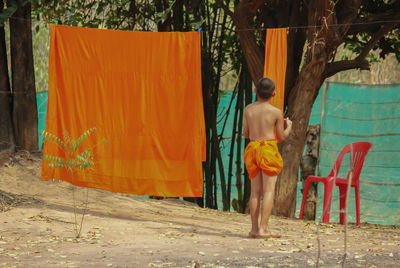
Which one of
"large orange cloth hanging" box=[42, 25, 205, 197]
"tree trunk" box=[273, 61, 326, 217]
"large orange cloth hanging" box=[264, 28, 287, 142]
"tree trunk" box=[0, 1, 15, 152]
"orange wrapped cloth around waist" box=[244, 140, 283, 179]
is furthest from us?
"tree trunk" box=[0, 1, 15, 152]

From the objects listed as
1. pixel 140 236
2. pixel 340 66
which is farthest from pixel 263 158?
pixel 340 66

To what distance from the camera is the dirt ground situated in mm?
3945

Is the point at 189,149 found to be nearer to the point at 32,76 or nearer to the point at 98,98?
the point at 98,98

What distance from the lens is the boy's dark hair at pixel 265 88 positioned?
481 centimetres

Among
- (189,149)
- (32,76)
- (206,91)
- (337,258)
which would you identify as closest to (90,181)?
(189,149)

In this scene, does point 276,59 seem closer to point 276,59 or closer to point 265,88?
point 276,59

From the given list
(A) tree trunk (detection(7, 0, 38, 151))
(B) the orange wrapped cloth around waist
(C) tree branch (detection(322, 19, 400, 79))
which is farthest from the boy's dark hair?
(A) tree trunk (detection(7, 0, 38, 151))

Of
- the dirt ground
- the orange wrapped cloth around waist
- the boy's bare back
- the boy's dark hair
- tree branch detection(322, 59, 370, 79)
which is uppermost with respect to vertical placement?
tree branch detection(322, 59, 370, 79)

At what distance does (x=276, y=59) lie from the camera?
5.95 metres

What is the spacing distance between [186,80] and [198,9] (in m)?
1.95

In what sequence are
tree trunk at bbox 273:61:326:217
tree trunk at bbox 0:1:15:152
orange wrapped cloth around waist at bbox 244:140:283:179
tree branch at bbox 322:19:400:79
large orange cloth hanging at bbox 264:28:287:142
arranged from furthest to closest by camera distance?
tree trunk at bbox 0:1:15:152 < tree branch at bbox 322:19:400:79 < tree trunk at bbox 273:61:326:217 < large orange cloth hanging at bbox 264:28:287:142 < orange wrapped cloth around waist at bbox 244:140:283:179

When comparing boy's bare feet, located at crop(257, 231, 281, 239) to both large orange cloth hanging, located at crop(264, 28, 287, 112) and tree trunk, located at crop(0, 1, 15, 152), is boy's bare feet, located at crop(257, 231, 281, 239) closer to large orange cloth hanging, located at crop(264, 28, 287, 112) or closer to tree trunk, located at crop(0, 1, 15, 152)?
large orange cloth hanging, located at crop(264, 28, 287, 112)

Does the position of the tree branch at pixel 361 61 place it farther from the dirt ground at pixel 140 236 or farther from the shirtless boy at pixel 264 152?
the shirtless boy at pixel 264 152

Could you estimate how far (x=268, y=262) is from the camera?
383 centimetres
